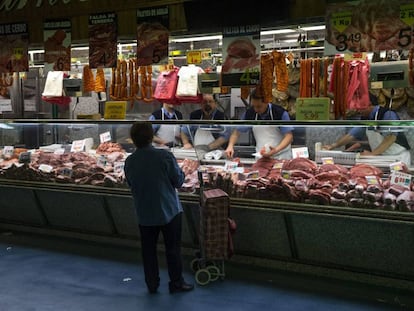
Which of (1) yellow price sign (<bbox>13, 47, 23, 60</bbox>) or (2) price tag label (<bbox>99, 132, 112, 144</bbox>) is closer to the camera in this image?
(2) price tag label (<bbox>99, 132, 112, 144</bbox>)

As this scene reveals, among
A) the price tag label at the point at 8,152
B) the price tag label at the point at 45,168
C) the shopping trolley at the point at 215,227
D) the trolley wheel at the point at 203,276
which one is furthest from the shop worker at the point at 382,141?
the price tag label at the point at 8,152

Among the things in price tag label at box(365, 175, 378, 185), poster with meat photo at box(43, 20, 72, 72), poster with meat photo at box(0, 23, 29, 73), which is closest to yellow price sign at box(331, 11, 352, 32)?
price tag label at box(365, 175, 378, 185)

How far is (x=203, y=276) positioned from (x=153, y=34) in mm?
2854

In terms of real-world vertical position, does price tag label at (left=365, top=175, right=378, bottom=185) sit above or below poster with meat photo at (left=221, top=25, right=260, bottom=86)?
A: below

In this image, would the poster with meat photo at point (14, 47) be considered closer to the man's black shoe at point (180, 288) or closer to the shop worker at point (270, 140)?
the shop worker at point (270, 140)

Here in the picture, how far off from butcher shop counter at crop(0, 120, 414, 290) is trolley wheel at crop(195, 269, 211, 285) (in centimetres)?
55

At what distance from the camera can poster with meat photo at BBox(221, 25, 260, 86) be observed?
17.8 ft

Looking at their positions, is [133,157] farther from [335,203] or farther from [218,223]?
[335,203]

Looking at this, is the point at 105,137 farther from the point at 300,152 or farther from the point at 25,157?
the point at 300,152

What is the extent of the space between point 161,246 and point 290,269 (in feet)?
5.54

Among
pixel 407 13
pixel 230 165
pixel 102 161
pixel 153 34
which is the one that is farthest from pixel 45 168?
pixel 407 13

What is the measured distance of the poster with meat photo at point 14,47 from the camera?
6.92m

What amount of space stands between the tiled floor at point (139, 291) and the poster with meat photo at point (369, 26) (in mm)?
2366

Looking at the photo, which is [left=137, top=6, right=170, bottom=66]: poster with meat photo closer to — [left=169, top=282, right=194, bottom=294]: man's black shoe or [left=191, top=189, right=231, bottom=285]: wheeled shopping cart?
[left=191, top=189, right=231, bottom=285]: wheeled shopping cart
